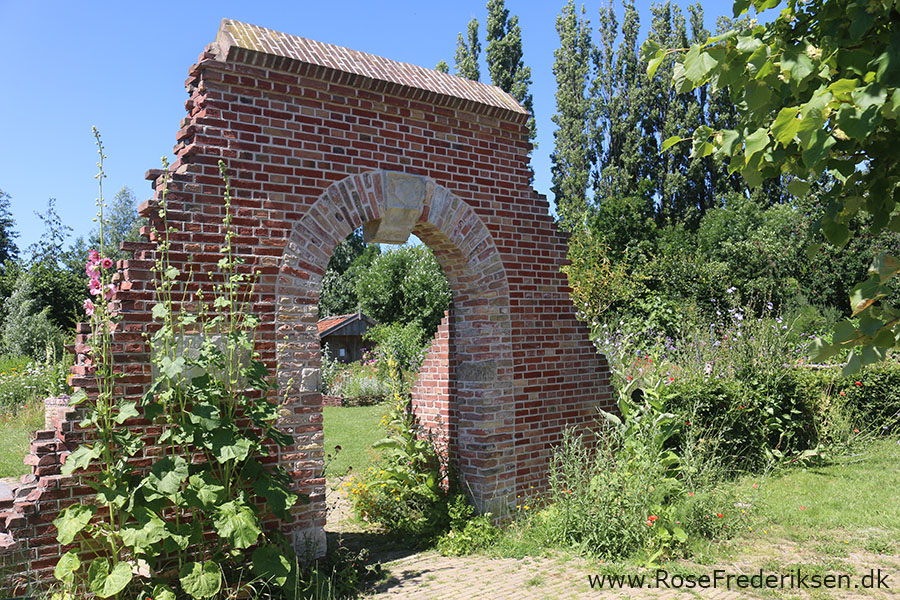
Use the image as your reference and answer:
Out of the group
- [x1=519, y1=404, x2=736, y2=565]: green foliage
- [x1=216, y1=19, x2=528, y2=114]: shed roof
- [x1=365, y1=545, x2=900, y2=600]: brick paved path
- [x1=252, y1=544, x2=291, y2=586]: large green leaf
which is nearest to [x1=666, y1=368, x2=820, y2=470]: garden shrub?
[x1=519, y1=404, x2=736, y2=565]: green foliage

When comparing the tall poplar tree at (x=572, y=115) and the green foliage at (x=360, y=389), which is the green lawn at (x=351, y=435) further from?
the tall poplar tree at (x=572, y=115)

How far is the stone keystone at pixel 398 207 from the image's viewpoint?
5.60 m

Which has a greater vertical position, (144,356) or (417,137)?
(417,137)

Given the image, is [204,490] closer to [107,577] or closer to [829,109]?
[107,577]

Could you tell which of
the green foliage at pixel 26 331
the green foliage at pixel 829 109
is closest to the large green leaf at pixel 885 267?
the green foliage at pixel 829 109

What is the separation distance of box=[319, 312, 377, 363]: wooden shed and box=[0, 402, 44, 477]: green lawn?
1407cm

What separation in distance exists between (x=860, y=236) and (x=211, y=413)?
20.2m

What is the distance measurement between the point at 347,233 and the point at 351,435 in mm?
7610

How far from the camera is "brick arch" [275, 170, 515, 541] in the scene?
4.97m

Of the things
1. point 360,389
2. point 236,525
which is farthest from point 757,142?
point 360,389

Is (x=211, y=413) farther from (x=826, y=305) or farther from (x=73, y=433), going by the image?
(x=826, y=305)

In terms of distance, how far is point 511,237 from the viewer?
6.43 meters

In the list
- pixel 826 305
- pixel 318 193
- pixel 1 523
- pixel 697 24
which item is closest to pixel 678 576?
pixel 318 193

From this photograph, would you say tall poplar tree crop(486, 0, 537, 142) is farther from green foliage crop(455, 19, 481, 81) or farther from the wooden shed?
the wooden shed
